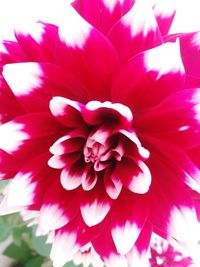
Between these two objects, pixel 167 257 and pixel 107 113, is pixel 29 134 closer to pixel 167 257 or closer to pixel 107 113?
pixel 107 113

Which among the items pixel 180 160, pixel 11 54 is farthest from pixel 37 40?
pixel 180 160

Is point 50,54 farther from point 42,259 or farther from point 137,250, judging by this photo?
point 42,259

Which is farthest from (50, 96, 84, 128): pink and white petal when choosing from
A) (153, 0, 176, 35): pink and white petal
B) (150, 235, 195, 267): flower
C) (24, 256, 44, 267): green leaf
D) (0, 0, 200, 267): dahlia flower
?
(24, 256, 44, 267): green leaf

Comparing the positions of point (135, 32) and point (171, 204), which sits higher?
point (135, 32)

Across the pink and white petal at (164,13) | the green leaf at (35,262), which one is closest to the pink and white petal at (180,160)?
the pink and white petal at (164,13)

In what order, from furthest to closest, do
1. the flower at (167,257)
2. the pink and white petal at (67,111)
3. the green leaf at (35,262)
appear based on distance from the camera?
the green leaf at (35,262), the flower at (167,257), the pink and white petal at (67,111)

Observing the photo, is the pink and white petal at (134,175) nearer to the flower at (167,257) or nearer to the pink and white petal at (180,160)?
the pink and white petal at (180,160)
